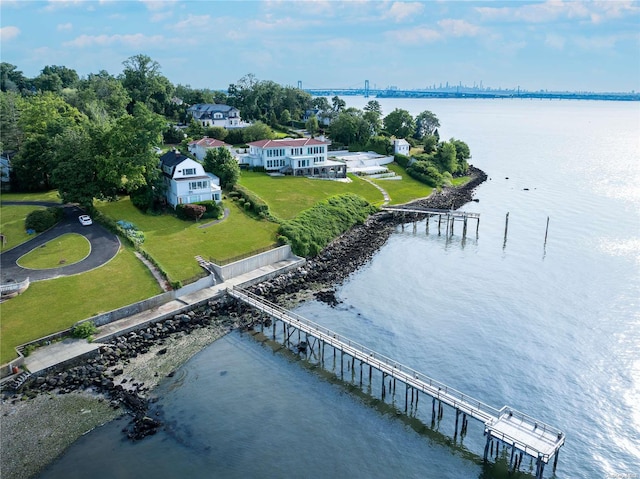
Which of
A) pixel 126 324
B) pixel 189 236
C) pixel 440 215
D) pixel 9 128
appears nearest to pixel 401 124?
pixel 440 215

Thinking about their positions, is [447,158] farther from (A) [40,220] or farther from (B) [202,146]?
(A) [40,220]

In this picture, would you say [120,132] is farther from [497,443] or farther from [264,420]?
[497,443]

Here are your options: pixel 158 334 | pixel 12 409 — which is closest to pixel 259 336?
pixel 158 334

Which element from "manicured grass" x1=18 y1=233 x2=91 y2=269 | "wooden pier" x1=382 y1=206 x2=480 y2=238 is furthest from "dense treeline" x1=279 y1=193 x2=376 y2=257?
"manicured grass" x1=18 y1=233 x2=91 y2=269

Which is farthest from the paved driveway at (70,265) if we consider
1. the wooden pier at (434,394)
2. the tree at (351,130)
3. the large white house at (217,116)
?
the tree at (351,130)

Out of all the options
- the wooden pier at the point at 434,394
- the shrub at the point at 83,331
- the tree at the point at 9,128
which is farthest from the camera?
the tree at the point at 9,128

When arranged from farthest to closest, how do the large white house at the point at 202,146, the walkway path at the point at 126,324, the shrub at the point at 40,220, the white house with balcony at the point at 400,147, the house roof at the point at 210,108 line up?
the house roof at the point at 210,108 → the white house with balcony at the point at 400,147 → the large white house at the point at 202,146 → the shrub at the point at 40,220 → the walkway path at the point at 126,324

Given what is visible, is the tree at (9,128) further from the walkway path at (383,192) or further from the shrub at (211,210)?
the walkway path at (383,192)
